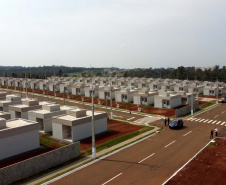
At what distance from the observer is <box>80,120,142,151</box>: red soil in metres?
32.7

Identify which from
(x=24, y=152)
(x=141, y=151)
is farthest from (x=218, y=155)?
(x=24, y=152)

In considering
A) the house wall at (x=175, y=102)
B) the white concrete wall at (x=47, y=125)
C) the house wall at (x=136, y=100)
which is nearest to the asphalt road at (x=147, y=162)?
the white concrete wall at (x=47, y=125)

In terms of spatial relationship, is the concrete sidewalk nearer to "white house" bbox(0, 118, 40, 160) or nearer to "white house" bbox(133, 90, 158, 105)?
"white house" bbox(0, 118, 40, 160)

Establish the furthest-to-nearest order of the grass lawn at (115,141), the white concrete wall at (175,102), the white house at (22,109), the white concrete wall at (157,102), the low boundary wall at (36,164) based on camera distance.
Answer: the white concrete wall at (157,102) → the white concrete wall at (175,102) → the white house at (22,109) → the grass lawn at (115,141) → the low boundary wall at (36,164)

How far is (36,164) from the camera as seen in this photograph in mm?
22609

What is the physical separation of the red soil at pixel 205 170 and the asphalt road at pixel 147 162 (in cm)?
103

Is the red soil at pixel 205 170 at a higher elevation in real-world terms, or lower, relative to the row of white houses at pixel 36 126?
lower

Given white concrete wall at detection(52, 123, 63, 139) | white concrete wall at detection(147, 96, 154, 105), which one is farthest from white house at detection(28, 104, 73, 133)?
white concrete wall at detection(147, 96, 154, 105)

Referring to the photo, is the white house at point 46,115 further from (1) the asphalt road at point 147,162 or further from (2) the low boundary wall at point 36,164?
(1) the asphalt road at point 147,162

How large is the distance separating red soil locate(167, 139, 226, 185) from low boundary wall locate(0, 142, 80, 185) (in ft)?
38.3

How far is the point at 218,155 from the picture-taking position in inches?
1072

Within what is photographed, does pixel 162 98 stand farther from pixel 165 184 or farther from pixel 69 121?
pixel 165 184

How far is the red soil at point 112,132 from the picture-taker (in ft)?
107

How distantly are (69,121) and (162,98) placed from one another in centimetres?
3540
